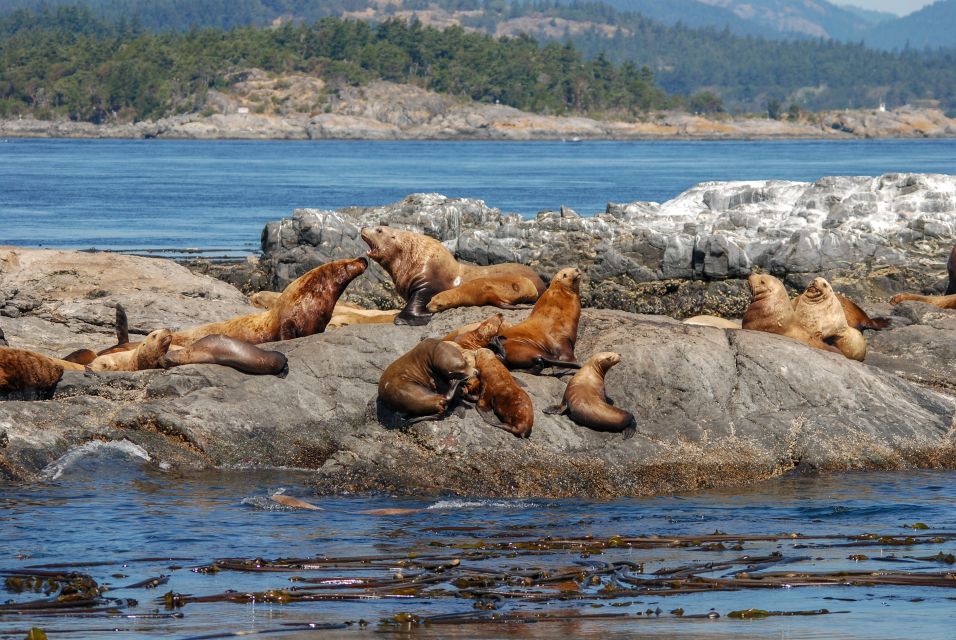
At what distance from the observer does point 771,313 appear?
14.6m

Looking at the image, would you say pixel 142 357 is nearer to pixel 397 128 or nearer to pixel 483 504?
pixel 483 504

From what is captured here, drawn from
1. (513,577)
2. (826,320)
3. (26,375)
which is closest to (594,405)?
(513,577)

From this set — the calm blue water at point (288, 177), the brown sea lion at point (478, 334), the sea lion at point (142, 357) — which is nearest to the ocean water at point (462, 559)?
the sea lion at point (142, 357)

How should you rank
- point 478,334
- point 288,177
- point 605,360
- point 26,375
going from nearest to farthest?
1. point 605,360
2. point 26,375
3. point 478,334
4. point 288,177

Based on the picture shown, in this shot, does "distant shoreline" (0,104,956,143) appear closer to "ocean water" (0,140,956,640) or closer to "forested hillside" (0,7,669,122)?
"forested hillside" (0,7,669,122)

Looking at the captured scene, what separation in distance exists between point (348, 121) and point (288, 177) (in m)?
72.9

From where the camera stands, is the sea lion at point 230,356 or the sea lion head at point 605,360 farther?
the sea lion at point 230,356

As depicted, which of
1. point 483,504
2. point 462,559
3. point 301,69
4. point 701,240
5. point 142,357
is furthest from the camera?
point 301,69

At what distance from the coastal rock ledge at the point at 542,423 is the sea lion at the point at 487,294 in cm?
121

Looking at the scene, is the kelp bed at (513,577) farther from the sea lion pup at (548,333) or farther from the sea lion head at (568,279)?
the sea lion head at (568,279)

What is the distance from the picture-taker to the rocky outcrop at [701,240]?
75.3 feet

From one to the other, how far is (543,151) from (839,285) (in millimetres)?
92935

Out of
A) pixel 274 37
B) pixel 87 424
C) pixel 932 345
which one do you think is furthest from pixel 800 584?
pixel 274 37

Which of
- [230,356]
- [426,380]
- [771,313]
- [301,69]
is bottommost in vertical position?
[301,69]
